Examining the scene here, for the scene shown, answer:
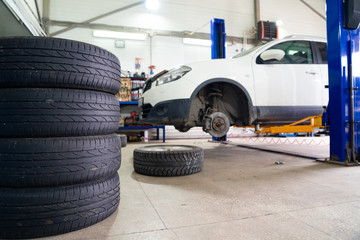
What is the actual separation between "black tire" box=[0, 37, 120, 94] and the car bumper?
65.7 inches

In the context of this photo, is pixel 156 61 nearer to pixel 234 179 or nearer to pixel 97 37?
pixel 97 37

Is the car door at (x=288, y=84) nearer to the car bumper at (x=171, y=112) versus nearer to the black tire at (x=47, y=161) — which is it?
the car bumper at (x=171, y=112)

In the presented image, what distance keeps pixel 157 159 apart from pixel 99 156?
108 cm

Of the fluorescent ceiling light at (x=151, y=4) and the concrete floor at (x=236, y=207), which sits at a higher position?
the fluorescent ceiling light at (x=151, y=4)

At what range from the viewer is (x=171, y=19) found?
797 centimetres

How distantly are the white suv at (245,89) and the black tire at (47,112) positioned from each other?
5.62 ft

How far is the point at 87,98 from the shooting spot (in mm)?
1130

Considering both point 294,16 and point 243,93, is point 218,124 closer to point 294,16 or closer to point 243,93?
point 243,93

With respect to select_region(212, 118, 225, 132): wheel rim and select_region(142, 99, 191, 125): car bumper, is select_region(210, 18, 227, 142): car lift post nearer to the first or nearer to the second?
select_region(212, 118, 225, 132): wheel rim

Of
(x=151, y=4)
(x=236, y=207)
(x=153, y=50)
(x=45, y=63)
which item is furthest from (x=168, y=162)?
(x=151, y=4)

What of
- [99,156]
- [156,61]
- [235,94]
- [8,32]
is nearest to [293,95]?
[235,94]

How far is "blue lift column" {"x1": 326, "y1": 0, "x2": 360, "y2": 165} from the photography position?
8.89 feet

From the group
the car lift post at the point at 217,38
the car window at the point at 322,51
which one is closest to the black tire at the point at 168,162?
the car window at the point at 322,51

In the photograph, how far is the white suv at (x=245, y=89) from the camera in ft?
9.40
